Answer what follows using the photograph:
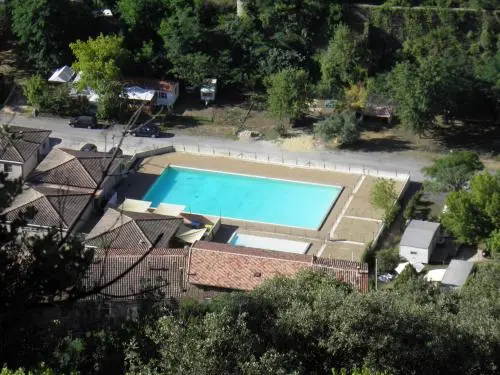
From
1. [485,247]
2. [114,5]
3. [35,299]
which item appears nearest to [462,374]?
[35,299]

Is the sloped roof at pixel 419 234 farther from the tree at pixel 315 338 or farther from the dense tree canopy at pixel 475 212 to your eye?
the tree at pixel 315 338

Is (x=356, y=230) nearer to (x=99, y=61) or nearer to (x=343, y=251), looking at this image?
(x=343, y=251)

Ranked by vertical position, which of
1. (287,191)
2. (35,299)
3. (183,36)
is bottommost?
(287,191)

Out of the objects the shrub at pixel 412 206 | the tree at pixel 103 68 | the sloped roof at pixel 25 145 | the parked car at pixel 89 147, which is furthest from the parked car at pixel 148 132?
the shrub at pixel 412 206

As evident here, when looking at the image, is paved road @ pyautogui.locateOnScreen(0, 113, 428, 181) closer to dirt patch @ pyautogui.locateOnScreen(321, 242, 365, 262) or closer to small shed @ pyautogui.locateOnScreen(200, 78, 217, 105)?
small shed @ pyautogui.locateOnScreen(200, 78, 217, 105)

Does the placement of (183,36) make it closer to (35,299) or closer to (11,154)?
(11,154)

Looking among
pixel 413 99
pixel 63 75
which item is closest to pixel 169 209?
pixel 413 99
